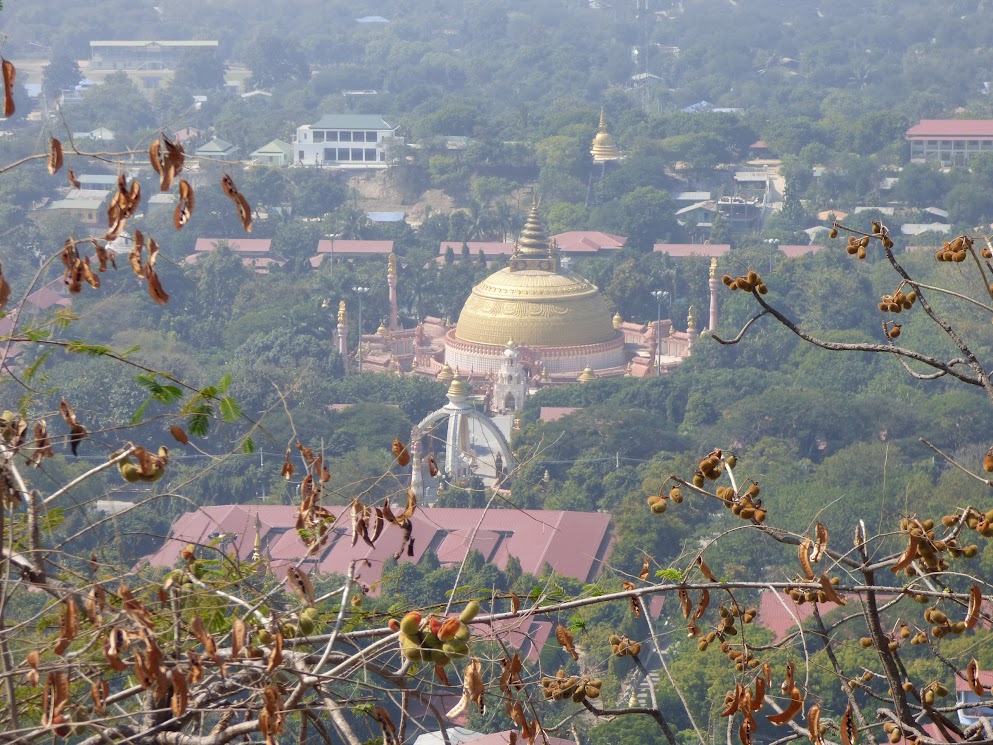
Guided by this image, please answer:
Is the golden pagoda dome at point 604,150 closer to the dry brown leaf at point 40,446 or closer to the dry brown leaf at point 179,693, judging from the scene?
the dry brown leaf at point 40,446

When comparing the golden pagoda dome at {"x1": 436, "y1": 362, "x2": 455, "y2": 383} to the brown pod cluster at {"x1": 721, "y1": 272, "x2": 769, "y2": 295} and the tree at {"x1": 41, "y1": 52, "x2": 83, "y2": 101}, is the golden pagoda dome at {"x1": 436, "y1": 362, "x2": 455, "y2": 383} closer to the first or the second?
the brown pod cluster at {"x1": 721, "y1": 272, "x2": 769, "y2": 295}

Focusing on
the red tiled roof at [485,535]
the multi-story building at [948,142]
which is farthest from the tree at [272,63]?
the red tiled roof at [485,535]

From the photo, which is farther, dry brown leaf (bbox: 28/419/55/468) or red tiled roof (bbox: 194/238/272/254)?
red tiled roof (bbox: 194/238/272/254)

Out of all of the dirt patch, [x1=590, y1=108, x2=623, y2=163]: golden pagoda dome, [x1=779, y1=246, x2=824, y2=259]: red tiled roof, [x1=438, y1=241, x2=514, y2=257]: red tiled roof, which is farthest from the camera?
[x1=590, y1=108, x2=623, y2=163]: golden pagoda dome

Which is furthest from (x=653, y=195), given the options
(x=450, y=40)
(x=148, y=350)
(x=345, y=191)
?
(x=450, y=40)

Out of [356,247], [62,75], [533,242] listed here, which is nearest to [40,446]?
[533,242]

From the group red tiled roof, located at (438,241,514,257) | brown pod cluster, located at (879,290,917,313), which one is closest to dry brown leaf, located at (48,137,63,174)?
brown pod cluster, located at (879,290,917,313)

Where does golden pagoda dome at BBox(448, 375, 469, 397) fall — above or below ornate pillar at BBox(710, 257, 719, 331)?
above

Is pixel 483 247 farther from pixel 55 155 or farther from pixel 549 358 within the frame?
pixel 55 155
